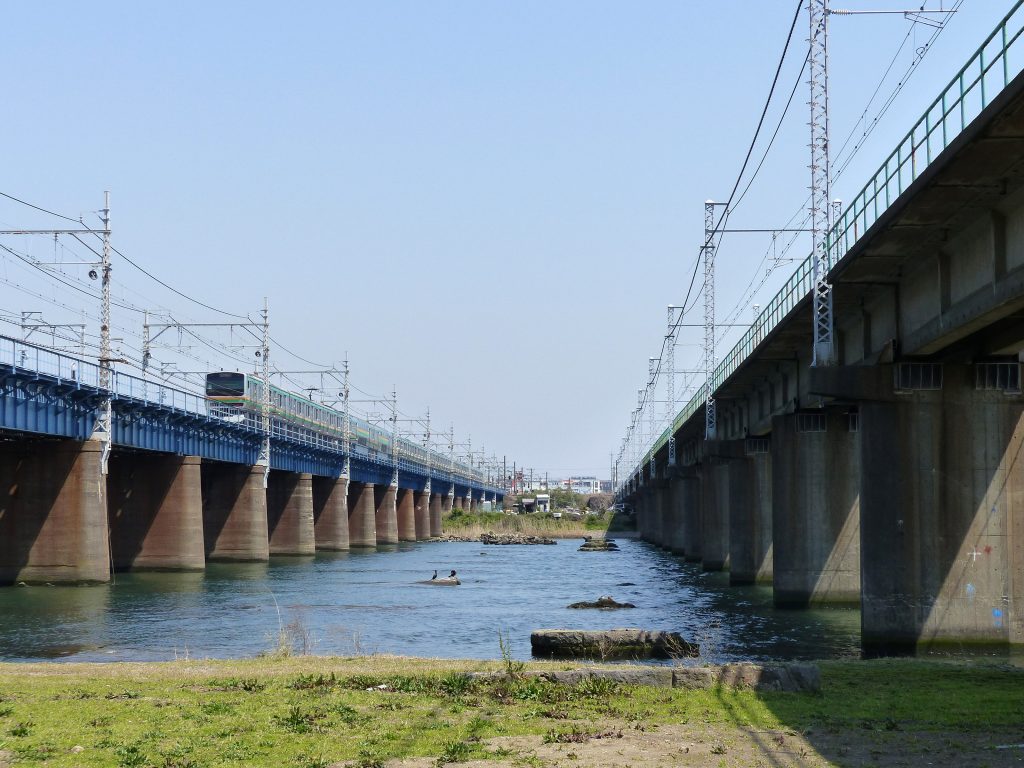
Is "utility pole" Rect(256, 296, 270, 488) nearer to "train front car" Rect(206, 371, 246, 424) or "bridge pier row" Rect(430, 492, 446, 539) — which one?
"train front car" Rect(206, 371, 246, 424)

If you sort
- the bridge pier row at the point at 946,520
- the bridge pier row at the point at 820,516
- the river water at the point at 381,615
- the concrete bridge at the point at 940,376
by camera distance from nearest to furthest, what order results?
the concrete bridge at the point at 940,376 < the bridge pier row at the point at 946,520 < the river water at the point at 381,615 < the bridge pier row at the point at 820,516

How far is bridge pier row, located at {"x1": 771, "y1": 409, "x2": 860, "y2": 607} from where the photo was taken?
157ft

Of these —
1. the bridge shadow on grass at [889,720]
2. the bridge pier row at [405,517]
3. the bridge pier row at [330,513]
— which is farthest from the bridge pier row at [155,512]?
the bridge pier row at [405,517]

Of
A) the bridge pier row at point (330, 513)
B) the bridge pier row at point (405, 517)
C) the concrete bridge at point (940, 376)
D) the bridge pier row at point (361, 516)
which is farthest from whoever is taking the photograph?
the bridge pier row at point (405, 517)

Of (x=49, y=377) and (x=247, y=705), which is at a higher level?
(x=49, y=377)

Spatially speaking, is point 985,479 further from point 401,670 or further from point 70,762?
point 70,762

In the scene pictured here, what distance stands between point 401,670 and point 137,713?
558 centimetres

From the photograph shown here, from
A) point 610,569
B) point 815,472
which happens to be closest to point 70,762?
point 815,472

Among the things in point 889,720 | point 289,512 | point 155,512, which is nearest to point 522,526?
point 289,512

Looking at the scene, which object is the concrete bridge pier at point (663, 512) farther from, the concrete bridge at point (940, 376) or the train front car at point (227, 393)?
the concrete bridge at point (940, 376)

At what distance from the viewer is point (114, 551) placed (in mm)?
74312

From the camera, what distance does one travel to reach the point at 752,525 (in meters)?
64.2

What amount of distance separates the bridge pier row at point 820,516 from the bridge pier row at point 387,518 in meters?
96.4

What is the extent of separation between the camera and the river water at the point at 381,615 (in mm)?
33812
